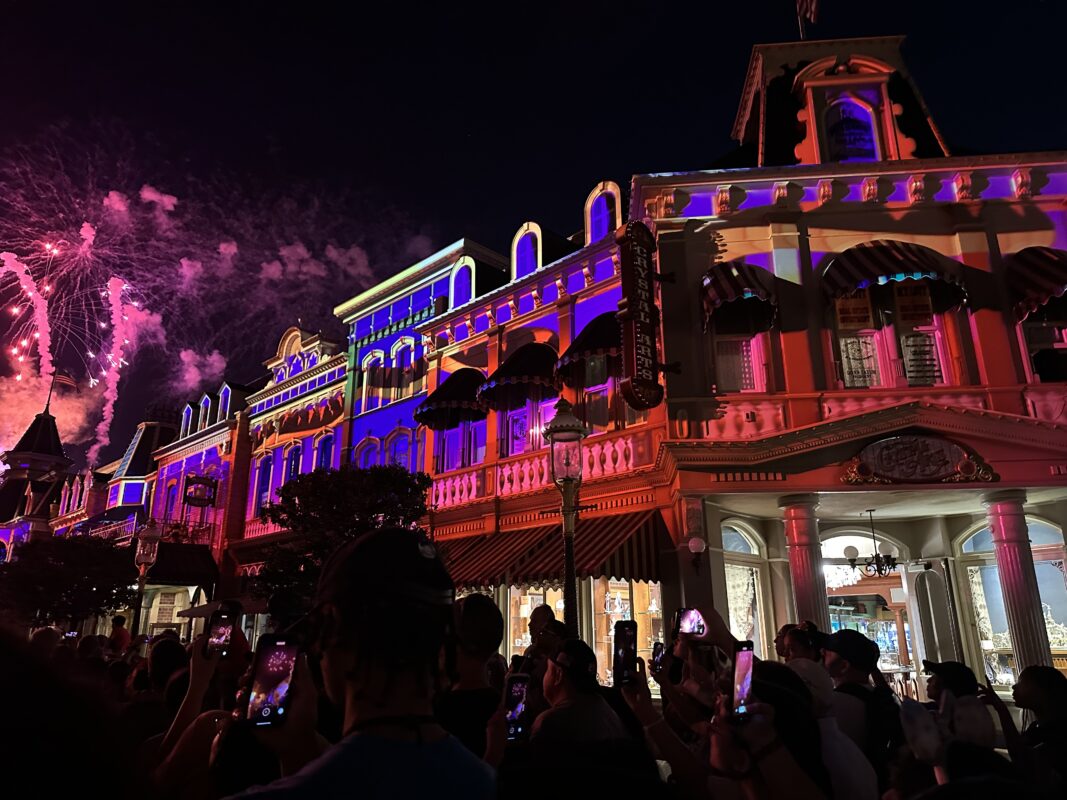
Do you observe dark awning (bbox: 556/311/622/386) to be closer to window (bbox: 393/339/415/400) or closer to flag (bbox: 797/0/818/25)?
window (bbox: 393/339/415/400)

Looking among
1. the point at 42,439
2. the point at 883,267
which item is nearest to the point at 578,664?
the point at 883,267

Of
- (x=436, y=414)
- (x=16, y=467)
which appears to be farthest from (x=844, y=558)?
(x=16, y=467)

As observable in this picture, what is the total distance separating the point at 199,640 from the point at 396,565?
194cm

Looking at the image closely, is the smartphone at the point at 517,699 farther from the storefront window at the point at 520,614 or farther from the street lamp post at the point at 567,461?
the storefront window at the point at 520,614

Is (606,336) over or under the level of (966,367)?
over

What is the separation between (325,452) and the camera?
22453 mm

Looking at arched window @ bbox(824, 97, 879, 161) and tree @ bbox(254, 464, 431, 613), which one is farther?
tree @ bbox(254, 464, 431, 613)

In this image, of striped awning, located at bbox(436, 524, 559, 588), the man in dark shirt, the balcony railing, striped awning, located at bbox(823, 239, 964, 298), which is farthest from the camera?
the balcony railing

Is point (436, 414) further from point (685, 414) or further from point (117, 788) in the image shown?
point (117, 788)

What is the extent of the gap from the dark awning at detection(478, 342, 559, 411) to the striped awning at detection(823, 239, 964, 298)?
569 cm

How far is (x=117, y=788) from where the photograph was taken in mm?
996

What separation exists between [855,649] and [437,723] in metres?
4.15

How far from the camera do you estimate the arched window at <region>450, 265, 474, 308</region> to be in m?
19.0

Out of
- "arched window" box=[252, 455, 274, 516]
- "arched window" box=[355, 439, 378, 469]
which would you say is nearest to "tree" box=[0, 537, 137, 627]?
"arched window" box=[252, 455, 274, 516]
